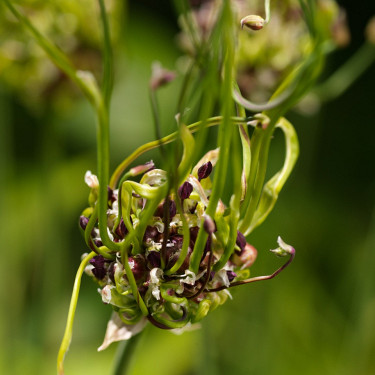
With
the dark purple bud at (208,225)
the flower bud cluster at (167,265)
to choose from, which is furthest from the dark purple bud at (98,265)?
the dark purple bud at (208,225)

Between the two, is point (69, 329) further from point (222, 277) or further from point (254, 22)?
point (254, 22)

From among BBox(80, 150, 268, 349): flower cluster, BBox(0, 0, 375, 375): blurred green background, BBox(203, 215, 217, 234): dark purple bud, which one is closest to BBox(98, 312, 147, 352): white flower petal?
BBox(80, 150, 268, 349): flower cluster

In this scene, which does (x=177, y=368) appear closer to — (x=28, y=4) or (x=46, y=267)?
(x=46, y=267)

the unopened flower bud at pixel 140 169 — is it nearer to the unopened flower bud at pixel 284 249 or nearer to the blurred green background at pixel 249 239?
the unopened flower bud at pixel 284 249

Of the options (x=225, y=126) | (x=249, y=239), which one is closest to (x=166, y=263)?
(x=225, y=126)

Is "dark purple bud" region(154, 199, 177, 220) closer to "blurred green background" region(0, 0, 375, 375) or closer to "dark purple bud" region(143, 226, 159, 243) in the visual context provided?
"dark purple bud" region(143, 226, 159, 243)

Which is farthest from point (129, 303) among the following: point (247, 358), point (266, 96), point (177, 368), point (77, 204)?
point (77, 204)
